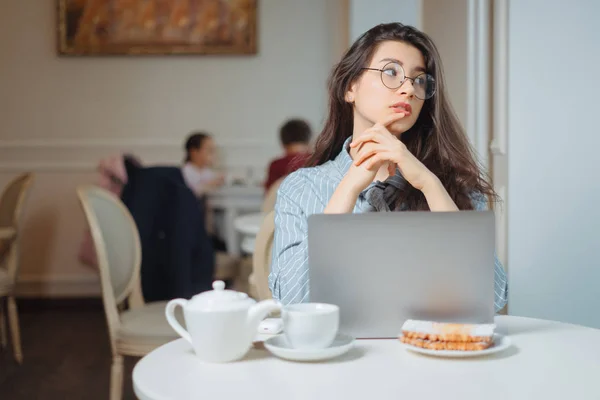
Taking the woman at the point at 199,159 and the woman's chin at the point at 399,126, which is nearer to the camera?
the woman's chin at the point at 399,126

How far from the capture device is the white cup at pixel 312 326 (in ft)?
3.55

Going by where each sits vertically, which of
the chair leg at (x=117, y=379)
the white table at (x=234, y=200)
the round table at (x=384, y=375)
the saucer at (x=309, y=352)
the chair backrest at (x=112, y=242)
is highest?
the saucer at (x=309, y=352)

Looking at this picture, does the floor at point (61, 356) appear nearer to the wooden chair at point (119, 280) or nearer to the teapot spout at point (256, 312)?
the wooden chair at point (119, 280)

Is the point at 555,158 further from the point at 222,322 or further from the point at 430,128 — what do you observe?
the point at 222,322

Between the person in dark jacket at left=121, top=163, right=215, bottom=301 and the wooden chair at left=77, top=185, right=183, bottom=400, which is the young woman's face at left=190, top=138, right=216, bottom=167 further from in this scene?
the wooden chair at left=77, top=185, right=183, bottom=400

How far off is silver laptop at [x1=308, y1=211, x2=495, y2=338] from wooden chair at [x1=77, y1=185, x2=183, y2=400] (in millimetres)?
1406

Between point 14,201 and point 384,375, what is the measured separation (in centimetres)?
359

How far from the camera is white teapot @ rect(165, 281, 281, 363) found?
3.47ft

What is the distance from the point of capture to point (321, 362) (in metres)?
1.09

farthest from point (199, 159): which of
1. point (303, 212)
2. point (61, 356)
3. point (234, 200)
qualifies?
point (303, 212)

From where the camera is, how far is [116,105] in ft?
18.7

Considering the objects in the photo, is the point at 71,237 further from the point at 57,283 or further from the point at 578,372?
the point at 578,372

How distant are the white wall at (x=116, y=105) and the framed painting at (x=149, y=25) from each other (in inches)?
3.6

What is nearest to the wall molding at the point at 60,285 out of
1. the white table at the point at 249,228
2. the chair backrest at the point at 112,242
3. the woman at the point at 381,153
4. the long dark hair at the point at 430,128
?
the white table at the point at 249,228
